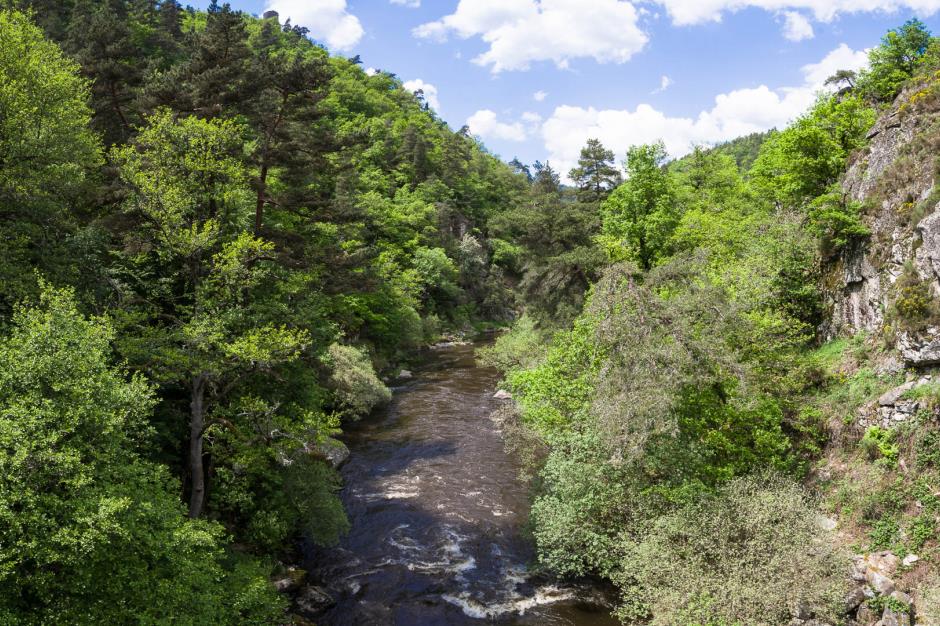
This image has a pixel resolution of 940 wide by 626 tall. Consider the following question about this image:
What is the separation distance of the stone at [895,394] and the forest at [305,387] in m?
0.36

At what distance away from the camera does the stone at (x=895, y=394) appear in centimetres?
1348

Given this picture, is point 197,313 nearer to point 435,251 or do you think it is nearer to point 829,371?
point 829,371

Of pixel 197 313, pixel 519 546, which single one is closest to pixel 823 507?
pixel 519 546

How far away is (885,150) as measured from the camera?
18141mm

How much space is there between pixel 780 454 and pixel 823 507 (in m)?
1.96

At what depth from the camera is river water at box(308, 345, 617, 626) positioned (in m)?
14.6

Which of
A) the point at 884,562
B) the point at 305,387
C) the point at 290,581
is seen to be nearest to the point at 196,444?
the point at 305,387

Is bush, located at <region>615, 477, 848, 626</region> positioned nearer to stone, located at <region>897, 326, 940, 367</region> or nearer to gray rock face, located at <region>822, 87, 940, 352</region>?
stone, located at <region>897, 326, 940, 367</region>

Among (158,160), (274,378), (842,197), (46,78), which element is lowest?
(274,378)

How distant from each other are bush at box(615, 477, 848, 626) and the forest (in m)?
0.07

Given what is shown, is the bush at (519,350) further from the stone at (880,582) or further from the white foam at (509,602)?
the stone at (880,582)

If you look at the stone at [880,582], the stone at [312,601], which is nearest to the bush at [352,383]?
the stone at [312,601]

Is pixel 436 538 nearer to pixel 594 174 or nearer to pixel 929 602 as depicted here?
pixel 929 602

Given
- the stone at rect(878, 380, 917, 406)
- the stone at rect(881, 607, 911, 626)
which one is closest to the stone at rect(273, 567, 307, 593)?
the stone at rect(881, 607, 911, 626)
